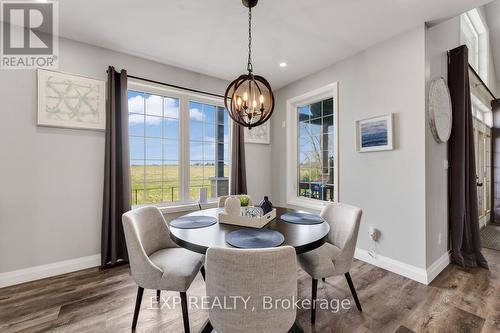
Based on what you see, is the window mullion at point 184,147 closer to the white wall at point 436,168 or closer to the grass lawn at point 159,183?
the grass lawn at point 159,183

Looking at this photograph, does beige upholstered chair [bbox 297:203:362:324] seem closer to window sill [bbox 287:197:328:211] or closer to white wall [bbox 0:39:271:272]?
window sill [bbox 287:197:328:211]

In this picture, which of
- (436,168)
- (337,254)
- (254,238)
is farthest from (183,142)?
(436,168)

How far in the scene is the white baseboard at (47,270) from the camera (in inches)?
87.2

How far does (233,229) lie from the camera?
1.65 meters

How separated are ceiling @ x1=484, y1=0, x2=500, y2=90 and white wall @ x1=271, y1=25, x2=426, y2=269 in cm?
257

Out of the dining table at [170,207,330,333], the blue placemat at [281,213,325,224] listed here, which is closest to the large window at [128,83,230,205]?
the dining table at [170,207,330,333]

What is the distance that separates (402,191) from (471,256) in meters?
1.26

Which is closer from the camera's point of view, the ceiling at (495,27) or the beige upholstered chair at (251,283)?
the beige upholstered chair at (251,283)

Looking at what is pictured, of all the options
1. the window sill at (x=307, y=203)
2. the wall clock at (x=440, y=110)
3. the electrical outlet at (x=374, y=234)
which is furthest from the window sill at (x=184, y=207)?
the wall clock at (x=440, y=110)

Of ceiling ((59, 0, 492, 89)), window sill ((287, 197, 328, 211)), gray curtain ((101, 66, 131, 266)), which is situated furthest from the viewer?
window sill ((287, 197, 328, 211))

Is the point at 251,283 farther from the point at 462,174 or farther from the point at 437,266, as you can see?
the point at 462,174

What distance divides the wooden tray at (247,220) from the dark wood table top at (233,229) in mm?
36

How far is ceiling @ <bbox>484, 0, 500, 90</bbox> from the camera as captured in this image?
364 cm

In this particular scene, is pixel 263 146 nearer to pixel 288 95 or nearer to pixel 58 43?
pixel 288 95
